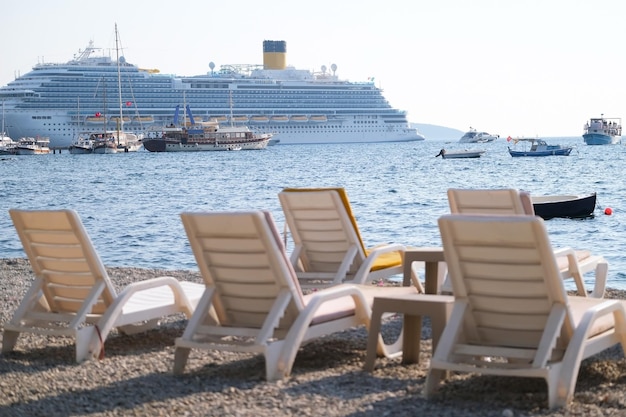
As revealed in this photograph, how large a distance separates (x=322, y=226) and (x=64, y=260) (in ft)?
5.40

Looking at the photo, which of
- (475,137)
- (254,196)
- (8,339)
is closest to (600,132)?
(475,137)

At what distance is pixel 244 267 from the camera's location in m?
4.25

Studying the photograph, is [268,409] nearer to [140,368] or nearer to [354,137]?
[140,368]

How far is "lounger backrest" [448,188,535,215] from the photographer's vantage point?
5656 mm

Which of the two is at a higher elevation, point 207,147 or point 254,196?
point 254,196

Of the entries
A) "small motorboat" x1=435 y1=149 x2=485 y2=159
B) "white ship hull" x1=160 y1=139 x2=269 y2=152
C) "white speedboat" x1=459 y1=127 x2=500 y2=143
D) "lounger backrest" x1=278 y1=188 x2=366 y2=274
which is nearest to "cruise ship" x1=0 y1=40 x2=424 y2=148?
"white ship hull" x1=160 y1=139 x2=269 y2=152

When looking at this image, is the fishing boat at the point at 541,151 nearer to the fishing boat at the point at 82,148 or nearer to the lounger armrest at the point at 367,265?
the fishing boat at the point at 82,148

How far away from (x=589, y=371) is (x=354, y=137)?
300ft

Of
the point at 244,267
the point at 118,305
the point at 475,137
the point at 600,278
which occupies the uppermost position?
the point at 244,267

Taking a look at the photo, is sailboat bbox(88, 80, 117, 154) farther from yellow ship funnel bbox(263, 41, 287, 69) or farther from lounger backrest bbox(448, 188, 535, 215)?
lounger backrest bbox(448, 188, 535, 215)

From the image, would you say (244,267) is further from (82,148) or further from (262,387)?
(82,148)

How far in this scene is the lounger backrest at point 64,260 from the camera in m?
4.69

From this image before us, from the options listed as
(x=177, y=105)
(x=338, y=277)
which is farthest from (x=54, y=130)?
(x=338, y=277)

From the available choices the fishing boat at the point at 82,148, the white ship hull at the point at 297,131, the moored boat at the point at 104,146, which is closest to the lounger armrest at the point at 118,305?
the moored boat at the point at 104,146
